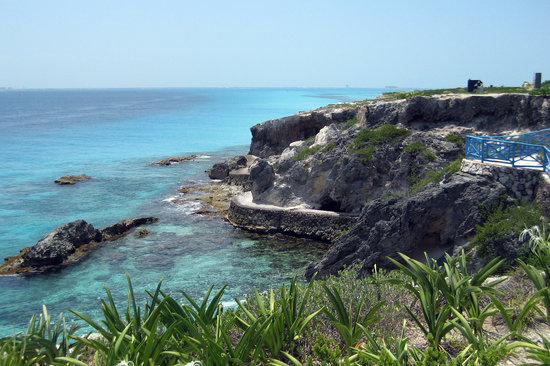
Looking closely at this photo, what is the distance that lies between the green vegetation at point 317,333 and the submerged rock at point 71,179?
37.3 m

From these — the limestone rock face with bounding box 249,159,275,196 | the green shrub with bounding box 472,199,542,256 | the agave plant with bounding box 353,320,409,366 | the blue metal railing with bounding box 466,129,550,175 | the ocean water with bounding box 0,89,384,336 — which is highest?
the blue metal railing with bounding box 466,129,550,175

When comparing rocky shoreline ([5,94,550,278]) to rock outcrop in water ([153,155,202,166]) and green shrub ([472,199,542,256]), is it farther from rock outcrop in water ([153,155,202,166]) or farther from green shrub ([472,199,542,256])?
rock outcrop in water ([153,155,202,166])

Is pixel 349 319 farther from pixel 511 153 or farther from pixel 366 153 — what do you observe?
pixel 366 153

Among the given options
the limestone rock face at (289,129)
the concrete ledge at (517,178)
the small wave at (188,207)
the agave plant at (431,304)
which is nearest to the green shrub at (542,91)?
the concrete ledge at (517,178)

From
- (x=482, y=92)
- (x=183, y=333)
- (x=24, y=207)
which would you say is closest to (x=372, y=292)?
(x=183, y=333)

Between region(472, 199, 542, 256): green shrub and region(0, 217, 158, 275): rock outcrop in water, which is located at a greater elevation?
region(472, 199, 542, 256): green shrub

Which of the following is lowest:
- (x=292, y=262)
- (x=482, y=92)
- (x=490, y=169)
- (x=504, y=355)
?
(x=292, y=262)

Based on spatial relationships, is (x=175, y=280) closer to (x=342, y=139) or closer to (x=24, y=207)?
(x=342, y=139)

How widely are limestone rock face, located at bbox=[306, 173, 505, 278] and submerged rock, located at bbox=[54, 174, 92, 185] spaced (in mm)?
31771

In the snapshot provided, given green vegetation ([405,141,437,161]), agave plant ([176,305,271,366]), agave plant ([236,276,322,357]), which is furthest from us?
green vegetation ([405,141,437,161])

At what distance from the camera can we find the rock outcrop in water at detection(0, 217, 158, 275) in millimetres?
22339

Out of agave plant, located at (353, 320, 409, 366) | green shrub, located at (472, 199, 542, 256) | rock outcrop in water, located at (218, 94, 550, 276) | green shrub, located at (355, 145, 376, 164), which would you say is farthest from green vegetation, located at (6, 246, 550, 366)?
green shrub, located at (355, 145, 376, 164)

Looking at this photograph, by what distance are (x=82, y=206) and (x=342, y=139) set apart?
754 inches

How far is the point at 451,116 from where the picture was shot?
28094 mm
